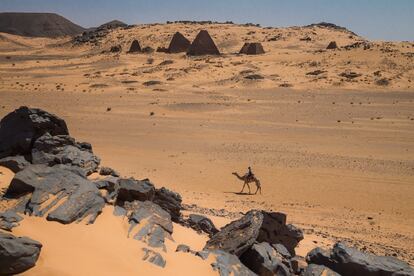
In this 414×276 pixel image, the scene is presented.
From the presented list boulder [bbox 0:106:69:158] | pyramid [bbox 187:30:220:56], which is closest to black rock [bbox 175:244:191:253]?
boulder [bbox 0:106:69:158]

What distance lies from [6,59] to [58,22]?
269 feet

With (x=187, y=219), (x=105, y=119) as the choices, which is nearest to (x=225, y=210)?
(x=187, y=219)

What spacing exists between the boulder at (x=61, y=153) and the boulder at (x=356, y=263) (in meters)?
5.11

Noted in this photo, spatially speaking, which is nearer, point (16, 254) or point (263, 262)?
point (16, 254)

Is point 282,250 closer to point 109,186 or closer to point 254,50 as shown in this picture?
point 109,186

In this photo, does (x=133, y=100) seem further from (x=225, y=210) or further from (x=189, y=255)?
(x=189, y=255)

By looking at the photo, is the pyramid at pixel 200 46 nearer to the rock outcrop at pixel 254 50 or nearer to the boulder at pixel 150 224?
the rock outcrop at pixel 254 50

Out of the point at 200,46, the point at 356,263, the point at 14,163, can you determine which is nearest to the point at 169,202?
the point at 14,163

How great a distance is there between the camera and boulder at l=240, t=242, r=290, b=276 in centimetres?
791

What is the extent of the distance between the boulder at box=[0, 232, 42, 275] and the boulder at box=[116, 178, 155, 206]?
2.98 metres

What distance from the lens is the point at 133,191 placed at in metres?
9.07

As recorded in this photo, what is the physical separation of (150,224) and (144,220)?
131 millimetres

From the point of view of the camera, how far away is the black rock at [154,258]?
692 cm

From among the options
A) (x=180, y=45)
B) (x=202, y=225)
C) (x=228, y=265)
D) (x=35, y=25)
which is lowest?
(x=202, y=225)
